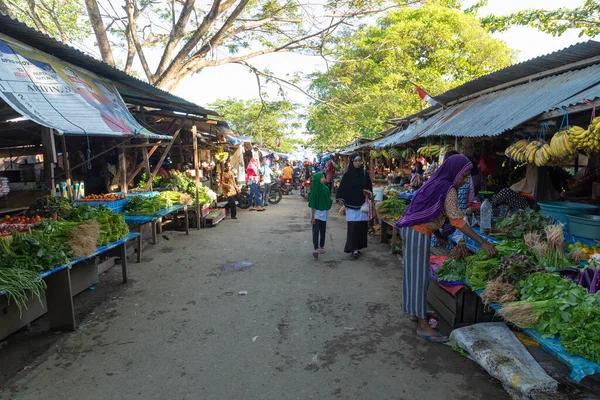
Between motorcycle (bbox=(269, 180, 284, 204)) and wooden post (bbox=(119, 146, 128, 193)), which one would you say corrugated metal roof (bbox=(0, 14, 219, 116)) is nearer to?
wooden post (bbox=(119, 146, 128, 193))

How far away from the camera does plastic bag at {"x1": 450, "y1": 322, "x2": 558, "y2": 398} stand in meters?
2.75

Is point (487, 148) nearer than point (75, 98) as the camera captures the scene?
No

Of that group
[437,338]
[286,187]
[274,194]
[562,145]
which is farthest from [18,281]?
[286,187]

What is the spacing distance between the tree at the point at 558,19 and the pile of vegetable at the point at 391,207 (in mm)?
7981

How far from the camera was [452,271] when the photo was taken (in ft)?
14.0

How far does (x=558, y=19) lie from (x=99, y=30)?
14.9m

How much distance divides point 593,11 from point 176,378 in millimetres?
14171

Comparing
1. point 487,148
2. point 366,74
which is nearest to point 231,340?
point 487,148

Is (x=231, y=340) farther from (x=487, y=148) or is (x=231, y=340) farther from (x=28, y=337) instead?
(x=487, y=148)

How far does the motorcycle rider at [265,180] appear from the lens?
1478cm

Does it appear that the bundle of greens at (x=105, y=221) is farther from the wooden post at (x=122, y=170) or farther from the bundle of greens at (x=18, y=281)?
the wooden post at (x=122, y=170)

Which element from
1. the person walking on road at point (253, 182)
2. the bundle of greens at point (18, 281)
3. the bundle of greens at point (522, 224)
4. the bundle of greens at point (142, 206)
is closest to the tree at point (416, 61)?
the person walking on road at point (253, 182)

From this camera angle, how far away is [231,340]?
12.8 feet

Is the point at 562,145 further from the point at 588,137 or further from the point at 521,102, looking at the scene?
the point at 521,102
